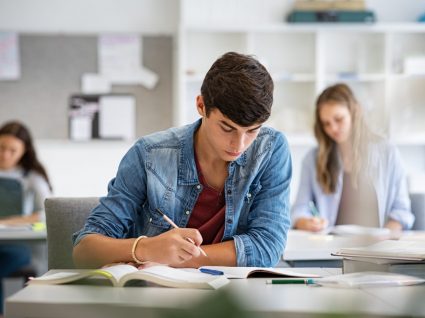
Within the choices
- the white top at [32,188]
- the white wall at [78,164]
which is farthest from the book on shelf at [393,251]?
the white wall at [78,164]

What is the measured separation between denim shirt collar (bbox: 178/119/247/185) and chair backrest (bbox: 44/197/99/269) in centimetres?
33

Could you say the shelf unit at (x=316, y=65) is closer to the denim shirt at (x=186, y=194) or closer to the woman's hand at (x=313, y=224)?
the woman's hand at (x=313, y=224)

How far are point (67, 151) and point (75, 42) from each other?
2.43ft

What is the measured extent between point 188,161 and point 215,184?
85 mm

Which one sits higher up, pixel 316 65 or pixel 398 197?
pixel 316 65

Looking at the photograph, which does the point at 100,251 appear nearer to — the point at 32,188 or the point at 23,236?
the point at 23,236

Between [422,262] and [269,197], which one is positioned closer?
[422,262]

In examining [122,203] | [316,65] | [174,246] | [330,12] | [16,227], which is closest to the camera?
[174,246]

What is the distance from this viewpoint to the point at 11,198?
371cm

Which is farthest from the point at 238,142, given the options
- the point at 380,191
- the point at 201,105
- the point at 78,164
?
the point at 78,164

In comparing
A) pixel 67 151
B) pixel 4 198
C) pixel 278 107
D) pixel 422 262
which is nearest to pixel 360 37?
pixel 278 107

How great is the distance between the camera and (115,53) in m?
5.18

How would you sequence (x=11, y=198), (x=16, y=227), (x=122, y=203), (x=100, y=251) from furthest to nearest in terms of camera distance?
(x=11, y=198), (x=16, y=227), (x=122, y=203), (x=100, y=251)

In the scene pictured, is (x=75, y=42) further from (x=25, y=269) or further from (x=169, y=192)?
(x=169, y=192)
